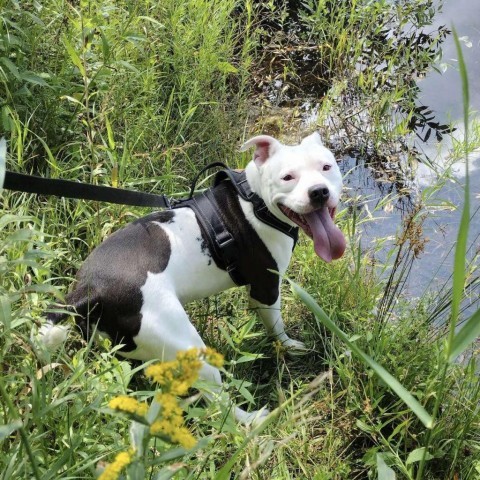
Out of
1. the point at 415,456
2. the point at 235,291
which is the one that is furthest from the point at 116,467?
the point at 235,291

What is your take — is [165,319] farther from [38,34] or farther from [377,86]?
[377,86]

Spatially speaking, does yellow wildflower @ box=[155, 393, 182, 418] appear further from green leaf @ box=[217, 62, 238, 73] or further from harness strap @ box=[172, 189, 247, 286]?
green leaf @ box=[217, 62, 238, 73]

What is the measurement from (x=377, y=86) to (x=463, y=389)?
299 cm

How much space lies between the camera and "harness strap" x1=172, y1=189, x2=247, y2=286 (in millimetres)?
2398

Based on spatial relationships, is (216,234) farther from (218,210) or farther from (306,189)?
(306,189)

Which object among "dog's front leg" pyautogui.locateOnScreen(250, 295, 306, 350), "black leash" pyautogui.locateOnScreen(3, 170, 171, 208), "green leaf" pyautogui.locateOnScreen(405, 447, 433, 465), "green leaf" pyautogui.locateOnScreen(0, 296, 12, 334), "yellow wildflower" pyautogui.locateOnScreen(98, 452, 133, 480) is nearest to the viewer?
"yellow wildflower" pyautogui.locateOnScreen(98, 452, 133, 480)

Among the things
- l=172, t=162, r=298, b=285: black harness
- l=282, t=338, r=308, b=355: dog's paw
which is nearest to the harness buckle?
l=172, t=162, r=298, b=285: black harness

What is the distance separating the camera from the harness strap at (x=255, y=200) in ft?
8.02

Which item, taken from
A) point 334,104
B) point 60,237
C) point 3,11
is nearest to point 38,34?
point 3,11

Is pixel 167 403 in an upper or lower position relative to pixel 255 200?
upper

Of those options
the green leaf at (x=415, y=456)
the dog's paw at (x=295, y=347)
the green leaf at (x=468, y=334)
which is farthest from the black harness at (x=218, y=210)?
the green leaf at (x=468, y=334)

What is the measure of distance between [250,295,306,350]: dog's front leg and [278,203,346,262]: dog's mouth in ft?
1.43

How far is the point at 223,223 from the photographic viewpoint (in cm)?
244

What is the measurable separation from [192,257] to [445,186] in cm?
208
